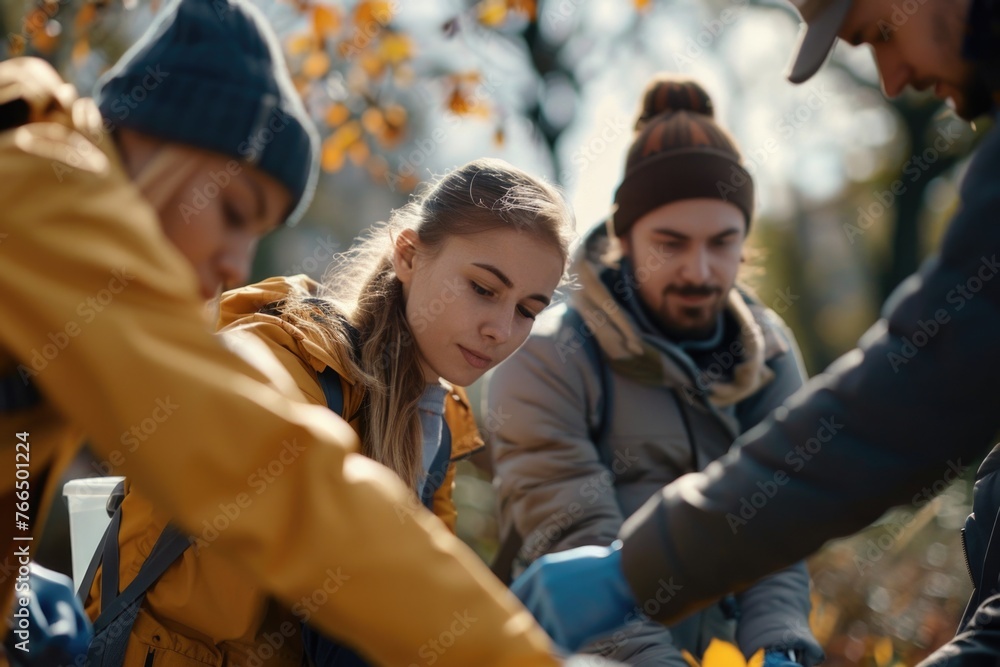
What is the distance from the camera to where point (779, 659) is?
281cm

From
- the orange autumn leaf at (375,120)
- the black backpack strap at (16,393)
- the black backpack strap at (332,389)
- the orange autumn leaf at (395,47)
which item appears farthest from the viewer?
the orange autumn leaf at (375,120)

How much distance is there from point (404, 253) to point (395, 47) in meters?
3.41

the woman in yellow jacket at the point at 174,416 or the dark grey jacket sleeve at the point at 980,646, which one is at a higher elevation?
the woman in yellow jacket at the point at 174,416

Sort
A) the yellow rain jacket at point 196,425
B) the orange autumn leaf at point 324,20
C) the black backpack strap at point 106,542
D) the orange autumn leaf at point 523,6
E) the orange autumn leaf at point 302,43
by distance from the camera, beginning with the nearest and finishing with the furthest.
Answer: the yellow rain jacket at point 196,425
the black backpack strap at point 106,542
the orange autumn leaf at point 523,6
the orange autumn leaf at point 324,20
the orange autumn leaf at point 302,43

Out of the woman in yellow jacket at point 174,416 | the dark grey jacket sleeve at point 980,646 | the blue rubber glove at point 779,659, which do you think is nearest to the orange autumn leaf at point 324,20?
the blue rubber glove at point 779,659

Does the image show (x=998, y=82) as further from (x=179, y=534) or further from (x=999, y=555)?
(x=179, y=534)

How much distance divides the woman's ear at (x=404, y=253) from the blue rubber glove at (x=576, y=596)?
3.59 feet

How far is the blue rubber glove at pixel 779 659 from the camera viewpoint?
2732 mm

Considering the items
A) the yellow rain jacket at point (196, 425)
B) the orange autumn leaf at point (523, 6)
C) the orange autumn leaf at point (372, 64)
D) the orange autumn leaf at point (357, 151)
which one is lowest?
the orange autumn leaf at point (357, 151)

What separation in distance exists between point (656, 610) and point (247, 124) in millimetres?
1023

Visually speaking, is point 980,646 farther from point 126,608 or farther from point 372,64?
point 372,64

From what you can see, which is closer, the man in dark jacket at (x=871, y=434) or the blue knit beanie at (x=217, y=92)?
the blue knit beanie at (x=217, y=92)

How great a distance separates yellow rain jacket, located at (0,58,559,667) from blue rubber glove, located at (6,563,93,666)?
45 centimetres

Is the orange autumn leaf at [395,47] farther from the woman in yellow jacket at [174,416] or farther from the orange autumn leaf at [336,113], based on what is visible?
the woman in yellow jacket at [174,416]
